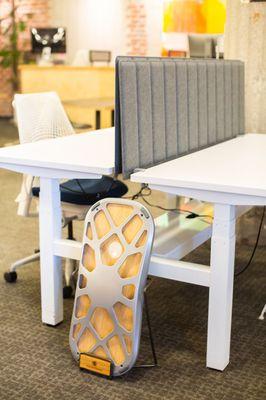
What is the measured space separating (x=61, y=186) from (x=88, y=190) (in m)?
0.15

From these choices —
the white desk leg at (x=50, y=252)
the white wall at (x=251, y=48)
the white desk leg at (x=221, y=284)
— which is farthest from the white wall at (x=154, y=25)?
the white desk leg at (x=221, y=284)

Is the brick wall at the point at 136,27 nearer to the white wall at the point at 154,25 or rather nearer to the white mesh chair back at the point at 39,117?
the white wall at the point at 154,25

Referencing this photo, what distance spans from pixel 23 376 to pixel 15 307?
0.64m

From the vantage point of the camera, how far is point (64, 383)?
2100mm

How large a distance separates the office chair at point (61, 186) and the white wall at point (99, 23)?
6732mm

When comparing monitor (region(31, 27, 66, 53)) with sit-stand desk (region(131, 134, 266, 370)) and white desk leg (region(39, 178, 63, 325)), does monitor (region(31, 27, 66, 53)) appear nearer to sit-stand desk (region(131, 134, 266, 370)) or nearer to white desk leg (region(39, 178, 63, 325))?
white desk leg (region(39, 178, 63, 325))

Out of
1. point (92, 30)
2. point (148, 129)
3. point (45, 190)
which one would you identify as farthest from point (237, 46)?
point (92, 30)

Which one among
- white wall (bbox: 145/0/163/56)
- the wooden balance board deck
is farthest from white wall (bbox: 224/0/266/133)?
white wall (bbox: 145/0/163/56)

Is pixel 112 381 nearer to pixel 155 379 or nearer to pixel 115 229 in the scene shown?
pixel 155 379

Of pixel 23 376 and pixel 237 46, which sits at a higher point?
pixel 237 46

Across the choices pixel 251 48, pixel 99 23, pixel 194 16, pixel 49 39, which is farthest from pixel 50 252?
pixel 99 23

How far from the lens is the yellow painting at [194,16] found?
9469 millimetres

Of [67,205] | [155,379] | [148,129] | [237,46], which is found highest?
[237,46]

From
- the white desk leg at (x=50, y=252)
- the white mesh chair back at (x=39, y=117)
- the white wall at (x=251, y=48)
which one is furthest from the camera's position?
the white wall at (x=251, y=48)
